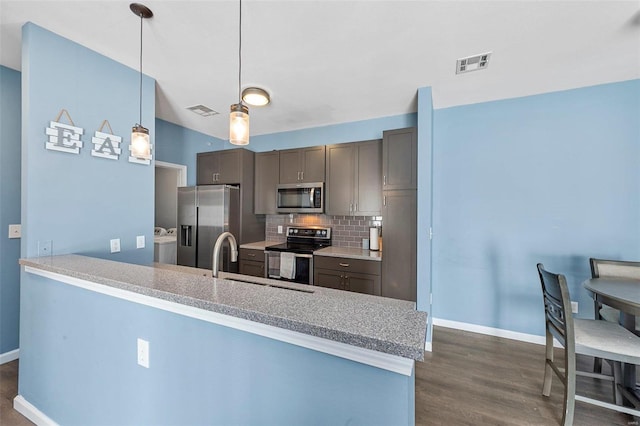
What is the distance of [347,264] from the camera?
3232 mm

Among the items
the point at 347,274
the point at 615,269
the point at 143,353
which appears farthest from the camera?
the point at 347,274

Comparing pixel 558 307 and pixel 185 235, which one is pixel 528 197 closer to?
pixel 558 307

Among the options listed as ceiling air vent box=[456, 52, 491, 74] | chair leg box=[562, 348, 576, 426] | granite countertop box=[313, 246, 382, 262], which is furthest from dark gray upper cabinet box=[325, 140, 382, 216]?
chair leg box=[562, 348, 576, 426]

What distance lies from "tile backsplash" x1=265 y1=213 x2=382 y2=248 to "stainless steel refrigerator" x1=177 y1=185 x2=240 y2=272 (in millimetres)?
738

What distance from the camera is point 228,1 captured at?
5.37 ft

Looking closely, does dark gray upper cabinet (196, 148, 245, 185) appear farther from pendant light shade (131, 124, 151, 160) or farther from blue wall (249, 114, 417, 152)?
pendant light shade (131, 124, 151, 160)

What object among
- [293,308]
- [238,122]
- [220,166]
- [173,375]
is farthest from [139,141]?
[220,166]

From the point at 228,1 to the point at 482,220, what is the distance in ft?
10.6

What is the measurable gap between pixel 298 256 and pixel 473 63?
9.09 feet

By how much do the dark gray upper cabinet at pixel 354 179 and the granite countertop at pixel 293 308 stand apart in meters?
2.16


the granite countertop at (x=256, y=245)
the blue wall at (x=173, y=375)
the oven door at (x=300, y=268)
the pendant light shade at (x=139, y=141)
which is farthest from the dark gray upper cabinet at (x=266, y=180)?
the blue wall at (x=173, y=375)

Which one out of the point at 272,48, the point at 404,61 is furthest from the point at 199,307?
the point at 404,61

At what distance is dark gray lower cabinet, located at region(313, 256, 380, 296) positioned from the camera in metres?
3.12

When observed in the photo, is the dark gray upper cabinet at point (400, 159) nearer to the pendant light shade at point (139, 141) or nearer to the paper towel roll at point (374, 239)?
the paper towel roll at point (374, 239)
